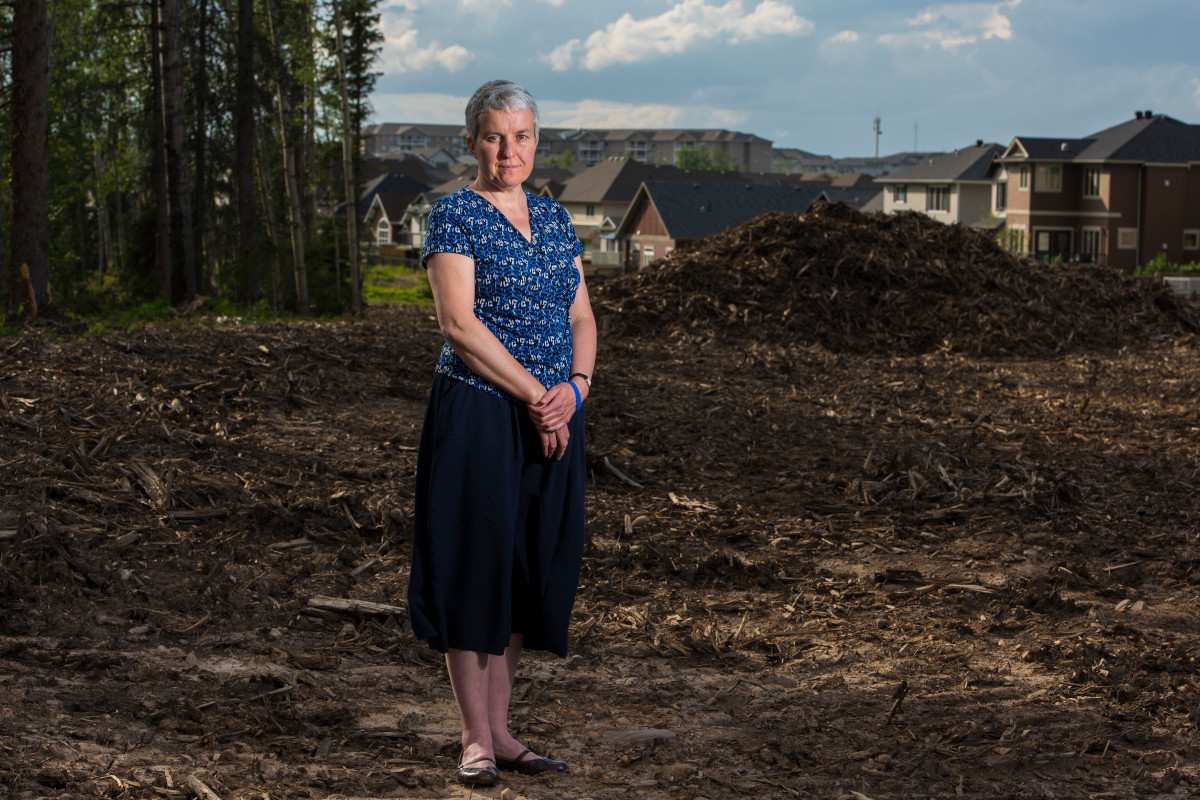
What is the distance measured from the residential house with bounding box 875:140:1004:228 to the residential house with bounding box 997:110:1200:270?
17.7 feet

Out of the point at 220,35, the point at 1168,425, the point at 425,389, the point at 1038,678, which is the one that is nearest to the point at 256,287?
the point at 220,35

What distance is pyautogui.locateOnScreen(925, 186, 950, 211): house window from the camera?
240ft

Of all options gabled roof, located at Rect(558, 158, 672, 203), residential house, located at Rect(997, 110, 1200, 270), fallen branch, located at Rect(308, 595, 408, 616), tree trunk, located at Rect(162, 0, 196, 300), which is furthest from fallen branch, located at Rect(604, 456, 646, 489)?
gabled roof, located at Rect(558, 158, 672, 203)

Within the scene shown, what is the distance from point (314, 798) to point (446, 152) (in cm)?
17987

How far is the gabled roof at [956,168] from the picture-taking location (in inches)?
2788

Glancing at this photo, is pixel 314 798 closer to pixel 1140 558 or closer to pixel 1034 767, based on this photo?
pixel 1034 767

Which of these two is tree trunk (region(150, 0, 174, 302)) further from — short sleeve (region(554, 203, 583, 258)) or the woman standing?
the woman standing

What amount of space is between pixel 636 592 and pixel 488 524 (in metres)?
2.84

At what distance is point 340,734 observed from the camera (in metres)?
4.53

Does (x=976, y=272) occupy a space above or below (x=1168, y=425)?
above

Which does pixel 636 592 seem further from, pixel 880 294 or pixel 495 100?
pixel 880 294

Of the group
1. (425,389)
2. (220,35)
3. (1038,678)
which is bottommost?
(1038,678)

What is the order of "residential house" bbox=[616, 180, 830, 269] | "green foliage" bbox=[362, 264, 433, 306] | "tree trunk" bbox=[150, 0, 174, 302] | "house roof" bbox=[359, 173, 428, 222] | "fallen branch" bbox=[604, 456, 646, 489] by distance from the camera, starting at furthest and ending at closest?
"house roof" bbox=[359, 173, 428, 222] < "residential house" bbox=[616, 180, 830, 269] < "green foliage" bbox=[362, 264, 433, 306] < "tree trunk" bbox=[150, 0, 174, 302] < "fallen branch" bbox=[604, 456, 646, 489]

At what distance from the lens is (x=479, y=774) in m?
4.10
